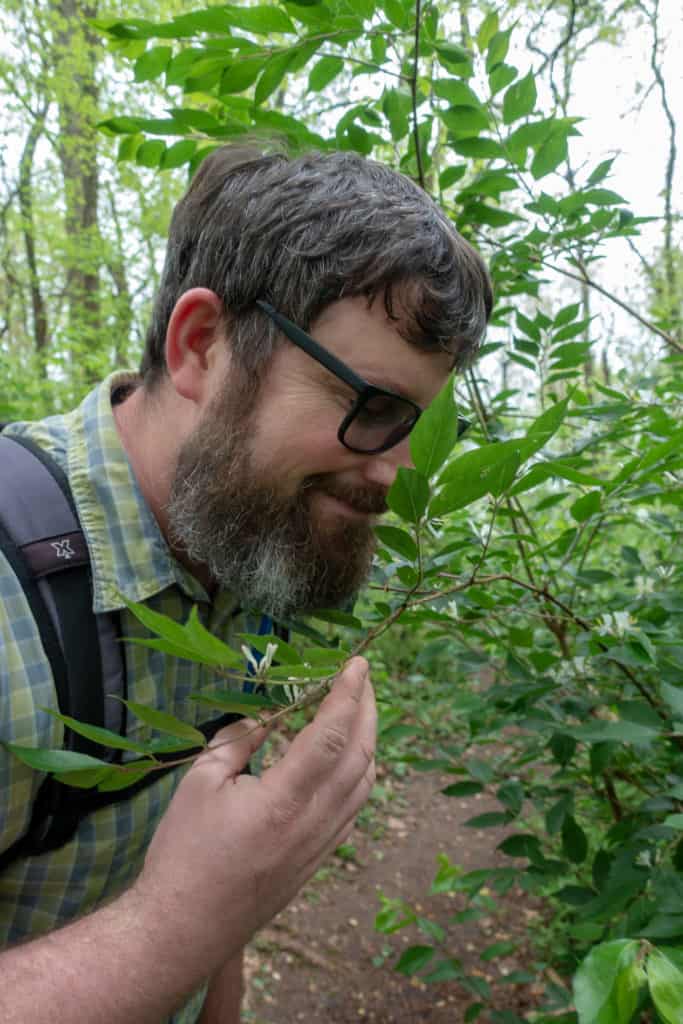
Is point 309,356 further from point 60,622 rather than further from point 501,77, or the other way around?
point 501,77

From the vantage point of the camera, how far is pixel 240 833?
3.07 ft

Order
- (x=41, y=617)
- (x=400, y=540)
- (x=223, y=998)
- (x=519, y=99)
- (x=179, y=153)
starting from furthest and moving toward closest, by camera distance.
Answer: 1. (x=223, y=998)
2. (x=179, y=153)
3. (x=519, y=99)
4. (x=41, y=617)
5. (x=400, y=540)

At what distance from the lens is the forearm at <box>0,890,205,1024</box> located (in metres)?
0.84

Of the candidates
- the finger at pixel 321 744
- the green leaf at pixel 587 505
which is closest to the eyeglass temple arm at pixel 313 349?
the green leaf at pixel 587 505

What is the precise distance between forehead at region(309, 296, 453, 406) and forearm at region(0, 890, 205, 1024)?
912 millimetres

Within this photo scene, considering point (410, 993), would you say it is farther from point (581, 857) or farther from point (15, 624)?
point (15, 624)

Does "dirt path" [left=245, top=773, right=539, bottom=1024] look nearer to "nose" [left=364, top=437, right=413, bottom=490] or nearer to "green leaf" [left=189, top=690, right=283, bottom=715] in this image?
"nose" [left=364, top=437, right=413, bottom=490]

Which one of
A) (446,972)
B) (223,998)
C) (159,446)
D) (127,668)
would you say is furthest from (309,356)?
(446,972)

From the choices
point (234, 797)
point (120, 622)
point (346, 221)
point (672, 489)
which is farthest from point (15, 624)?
point (672, 489)

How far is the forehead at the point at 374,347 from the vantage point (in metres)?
1.22

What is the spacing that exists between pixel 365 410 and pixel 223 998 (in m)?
1.77

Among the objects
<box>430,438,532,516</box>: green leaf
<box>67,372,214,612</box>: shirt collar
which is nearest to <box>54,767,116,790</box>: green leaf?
<box>67,372,214,612</box>: shirt collar

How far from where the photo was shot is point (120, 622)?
3.98 feet

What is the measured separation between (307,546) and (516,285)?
37.3 inches
